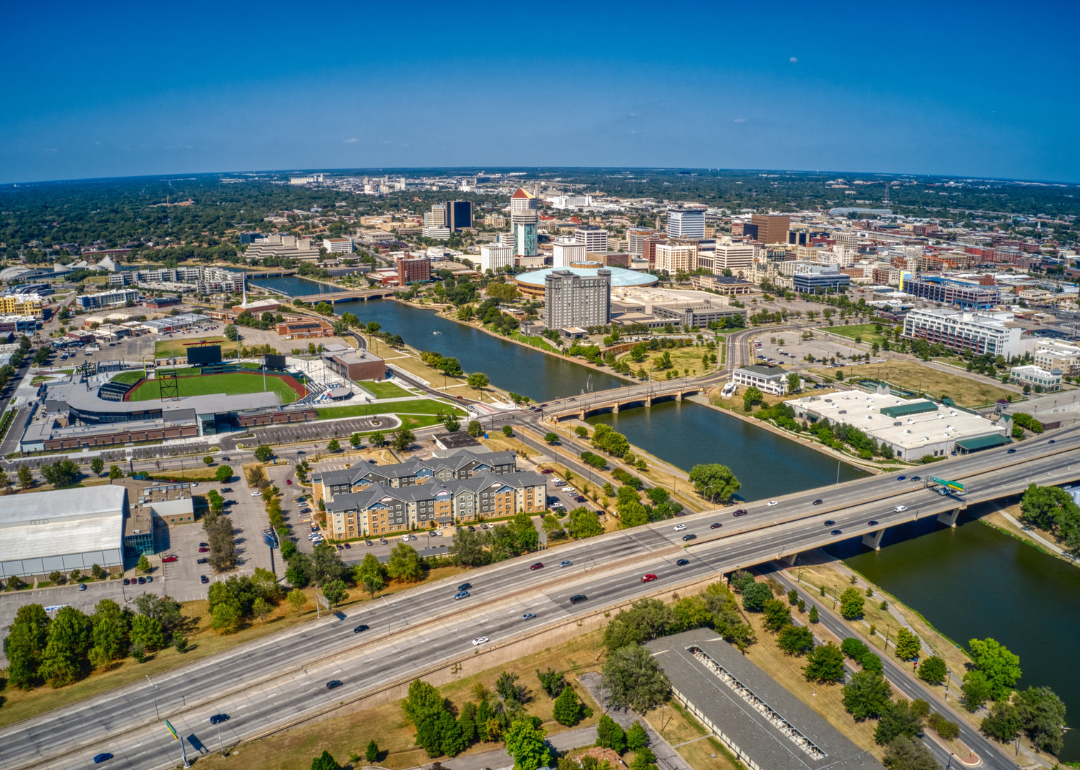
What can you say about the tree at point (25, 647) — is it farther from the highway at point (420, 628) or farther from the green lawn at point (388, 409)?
the green lawn at point (388, 409)

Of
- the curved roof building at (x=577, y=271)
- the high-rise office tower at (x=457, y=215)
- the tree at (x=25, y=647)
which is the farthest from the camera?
the high-rise office tower at (x=457, y=215)

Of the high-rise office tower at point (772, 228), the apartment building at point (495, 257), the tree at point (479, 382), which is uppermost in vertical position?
the high-rise office tower at point (772, 228)

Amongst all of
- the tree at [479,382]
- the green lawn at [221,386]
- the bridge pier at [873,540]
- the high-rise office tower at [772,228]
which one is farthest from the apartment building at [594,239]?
the bridge pier at [873,540]

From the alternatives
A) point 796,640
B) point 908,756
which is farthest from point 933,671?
→ point 908,756

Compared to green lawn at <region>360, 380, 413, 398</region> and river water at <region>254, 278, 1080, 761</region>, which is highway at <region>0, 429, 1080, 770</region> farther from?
green lawn at <region>360, 380, 413, 398</region>

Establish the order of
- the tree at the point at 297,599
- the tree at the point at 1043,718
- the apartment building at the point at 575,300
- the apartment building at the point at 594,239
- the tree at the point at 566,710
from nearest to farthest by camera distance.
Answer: the tree at the point at 1043,718 < the tree at the point at 566,710 < the tree at the point at 297,599 < the apartment building at the point at 575,300 < the apartment building at the point at 594,239

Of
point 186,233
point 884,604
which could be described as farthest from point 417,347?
point 186,233
